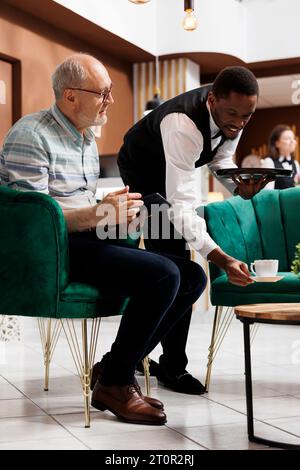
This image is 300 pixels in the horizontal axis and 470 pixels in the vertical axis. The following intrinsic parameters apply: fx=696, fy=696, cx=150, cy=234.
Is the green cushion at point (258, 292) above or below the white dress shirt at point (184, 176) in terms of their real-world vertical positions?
below

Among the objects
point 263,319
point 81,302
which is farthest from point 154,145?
point 263,319

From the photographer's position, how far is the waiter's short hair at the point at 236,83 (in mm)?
2236

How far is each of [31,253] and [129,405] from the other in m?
0.56

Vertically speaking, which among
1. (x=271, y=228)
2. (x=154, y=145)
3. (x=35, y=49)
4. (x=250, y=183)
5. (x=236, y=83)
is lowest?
(x=271, y=228)

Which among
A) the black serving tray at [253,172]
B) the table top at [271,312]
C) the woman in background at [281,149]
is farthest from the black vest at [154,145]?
the woman in background at [281,149]

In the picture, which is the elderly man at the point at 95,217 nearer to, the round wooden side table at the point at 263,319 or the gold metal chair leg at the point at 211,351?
the round wooden side table at the point at 263,319

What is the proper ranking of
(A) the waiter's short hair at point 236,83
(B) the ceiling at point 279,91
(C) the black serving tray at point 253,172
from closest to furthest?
(A) the waiter's short hair at point 236,83 < (C) the black serving tray at point 253,172 < (B) the ceiling at point 279,91

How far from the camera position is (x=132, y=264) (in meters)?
2.12

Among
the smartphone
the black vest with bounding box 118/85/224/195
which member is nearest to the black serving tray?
the black vest with bounding box 118/85/224/195

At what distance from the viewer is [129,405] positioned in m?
2.17

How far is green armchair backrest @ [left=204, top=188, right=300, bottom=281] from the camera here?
3.11 m

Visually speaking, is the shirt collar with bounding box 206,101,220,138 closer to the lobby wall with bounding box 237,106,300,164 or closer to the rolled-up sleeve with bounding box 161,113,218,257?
the rolled-up sleeve with bounding box 161,113,218,257

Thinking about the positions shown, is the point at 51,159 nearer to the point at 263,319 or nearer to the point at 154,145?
the point at 154,145

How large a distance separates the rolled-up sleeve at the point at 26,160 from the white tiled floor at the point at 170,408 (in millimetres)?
743
